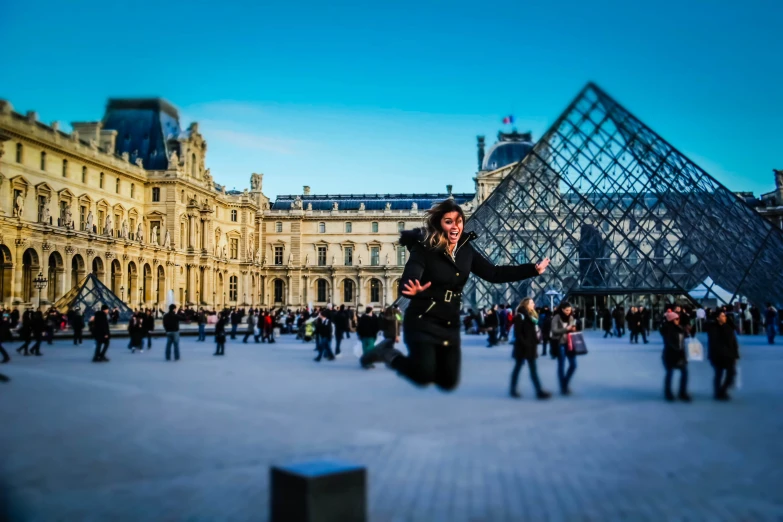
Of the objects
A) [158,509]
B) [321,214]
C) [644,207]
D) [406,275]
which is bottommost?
[158,509]

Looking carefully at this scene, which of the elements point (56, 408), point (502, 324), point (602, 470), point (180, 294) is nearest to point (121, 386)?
point (56, 408)

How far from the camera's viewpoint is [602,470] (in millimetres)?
4488

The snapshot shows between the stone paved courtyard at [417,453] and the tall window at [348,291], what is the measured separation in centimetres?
7635

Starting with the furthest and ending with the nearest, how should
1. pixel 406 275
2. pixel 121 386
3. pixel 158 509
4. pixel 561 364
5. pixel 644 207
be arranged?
1. pixel 644 207
2. pixel 561 364
3. pixel 121 386
4. pixel 158 509
5. pixel 406 275

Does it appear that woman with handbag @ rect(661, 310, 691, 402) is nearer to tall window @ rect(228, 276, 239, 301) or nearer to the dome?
tall window @ rect(228, 276, 239, 301)

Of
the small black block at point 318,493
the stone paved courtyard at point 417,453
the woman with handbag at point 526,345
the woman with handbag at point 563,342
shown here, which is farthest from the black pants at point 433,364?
the woman with handbag at point 563,342

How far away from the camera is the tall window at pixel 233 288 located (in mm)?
72312

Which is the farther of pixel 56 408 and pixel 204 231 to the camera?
pixel 204 231

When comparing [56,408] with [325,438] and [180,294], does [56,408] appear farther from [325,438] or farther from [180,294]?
[180,294]

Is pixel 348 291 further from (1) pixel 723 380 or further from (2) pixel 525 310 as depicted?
(1) pixel 723 380

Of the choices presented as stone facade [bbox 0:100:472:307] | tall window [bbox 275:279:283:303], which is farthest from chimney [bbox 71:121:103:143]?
tall window [bbox 275:279:283:303]

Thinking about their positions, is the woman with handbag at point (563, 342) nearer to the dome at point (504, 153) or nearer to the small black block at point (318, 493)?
the small black block at point (318, 493)

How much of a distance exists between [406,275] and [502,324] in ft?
71.2

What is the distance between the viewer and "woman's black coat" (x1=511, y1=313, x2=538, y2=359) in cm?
785
